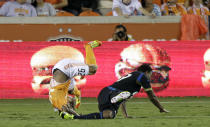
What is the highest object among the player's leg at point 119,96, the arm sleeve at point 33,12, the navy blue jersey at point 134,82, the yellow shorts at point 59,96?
the arm sleeve at point 33,12

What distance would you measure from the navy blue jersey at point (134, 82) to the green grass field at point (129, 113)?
1.75ft

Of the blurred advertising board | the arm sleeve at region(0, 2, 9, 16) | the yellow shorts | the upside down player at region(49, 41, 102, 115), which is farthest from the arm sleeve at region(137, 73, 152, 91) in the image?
the arm sleeve at region(0, 2, 9, 16)

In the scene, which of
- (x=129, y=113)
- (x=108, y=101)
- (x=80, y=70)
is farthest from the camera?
(x=129, y=113)

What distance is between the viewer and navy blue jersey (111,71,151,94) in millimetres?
9461

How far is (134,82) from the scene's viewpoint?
9.56 metres

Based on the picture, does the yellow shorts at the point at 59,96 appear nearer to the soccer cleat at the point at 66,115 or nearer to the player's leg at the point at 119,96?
the soccer cleat at the point at 66,115

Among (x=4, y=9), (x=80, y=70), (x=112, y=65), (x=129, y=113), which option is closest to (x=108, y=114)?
(x=80, y=70)

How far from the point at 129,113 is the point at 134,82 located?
1869 mm

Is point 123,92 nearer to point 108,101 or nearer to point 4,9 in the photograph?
point 108,101

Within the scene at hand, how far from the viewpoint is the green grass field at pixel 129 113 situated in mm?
8844

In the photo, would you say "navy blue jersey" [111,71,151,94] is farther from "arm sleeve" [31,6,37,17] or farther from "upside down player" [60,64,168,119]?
"arm sleeve" [31,6,37,17]

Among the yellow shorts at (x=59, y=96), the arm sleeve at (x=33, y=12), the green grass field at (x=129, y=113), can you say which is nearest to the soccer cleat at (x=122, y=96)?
the green grass field at (x=129, y=113)

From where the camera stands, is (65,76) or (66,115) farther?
(65,76)

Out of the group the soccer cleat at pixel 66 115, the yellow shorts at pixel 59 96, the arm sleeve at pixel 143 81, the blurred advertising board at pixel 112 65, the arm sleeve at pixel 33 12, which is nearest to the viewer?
the arm sleeve at pixel 143 81
